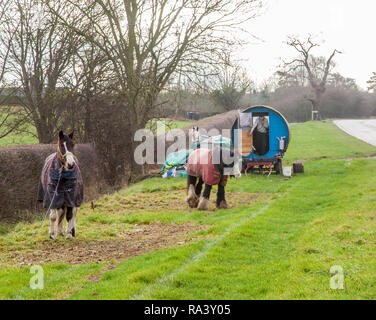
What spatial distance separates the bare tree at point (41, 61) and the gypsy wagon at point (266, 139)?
7.24 m

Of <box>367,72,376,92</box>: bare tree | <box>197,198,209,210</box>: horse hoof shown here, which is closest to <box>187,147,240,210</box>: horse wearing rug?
<box>197,198,209,210</box>: horse hoof

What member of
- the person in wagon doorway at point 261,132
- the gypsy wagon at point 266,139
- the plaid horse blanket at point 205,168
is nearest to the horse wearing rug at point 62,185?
the plaid horse blanket at point 205,168

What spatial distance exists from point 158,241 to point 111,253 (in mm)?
1053

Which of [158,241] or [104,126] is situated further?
[104,126]

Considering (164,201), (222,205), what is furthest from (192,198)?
(164,201)

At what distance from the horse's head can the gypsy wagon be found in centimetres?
1101

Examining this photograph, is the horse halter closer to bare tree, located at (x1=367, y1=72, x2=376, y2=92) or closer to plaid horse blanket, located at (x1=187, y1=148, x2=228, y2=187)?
plaid horse blanket, located at (x1=187, y1=148, x2=228, y2=187)

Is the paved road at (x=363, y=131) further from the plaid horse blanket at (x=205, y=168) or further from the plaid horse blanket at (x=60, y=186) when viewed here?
the plaid horse blanket at (x=60, y=186)

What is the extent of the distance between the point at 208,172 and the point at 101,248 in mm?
4156

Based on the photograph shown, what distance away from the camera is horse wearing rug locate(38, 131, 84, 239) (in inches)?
313

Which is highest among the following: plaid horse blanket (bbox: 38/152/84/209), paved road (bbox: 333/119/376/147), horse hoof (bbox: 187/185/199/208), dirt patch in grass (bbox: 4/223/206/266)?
paved road (bbox: 333/119/376/147)
